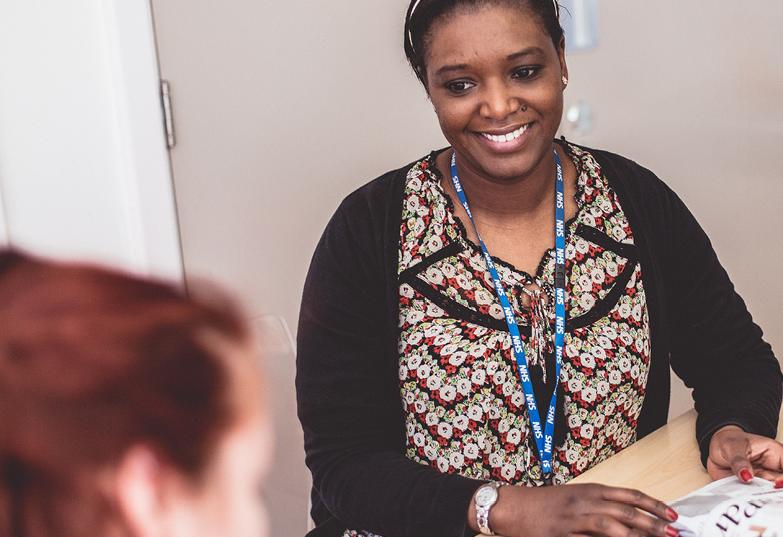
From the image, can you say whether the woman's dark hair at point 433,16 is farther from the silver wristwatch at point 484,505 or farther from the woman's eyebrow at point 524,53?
the silver wristwatch at point 484,505

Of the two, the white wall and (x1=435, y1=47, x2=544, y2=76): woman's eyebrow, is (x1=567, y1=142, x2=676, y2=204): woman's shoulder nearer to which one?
(x1=435, y1=47, x2=544, y2=76): woman's eyebrow

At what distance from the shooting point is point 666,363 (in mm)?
1680

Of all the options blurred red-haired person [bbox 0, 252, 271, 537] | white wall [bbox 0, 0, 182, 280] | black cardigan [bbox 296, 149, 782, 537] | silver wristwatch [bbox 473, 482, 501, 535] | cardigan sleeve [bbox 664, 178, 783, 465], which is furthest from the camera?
white wall [bbox 0, 0, 182, 280]

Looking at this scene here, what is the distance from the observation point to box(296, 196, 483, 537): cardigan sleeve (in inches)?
56.0

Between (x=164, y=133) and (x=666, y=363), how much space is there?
1.13 metres

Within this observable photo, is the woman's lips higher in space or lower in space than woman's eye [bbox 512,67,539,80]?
lower

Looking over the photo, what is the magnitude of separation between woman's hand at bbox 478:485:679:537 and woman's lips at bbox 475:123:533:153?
0.59 metres

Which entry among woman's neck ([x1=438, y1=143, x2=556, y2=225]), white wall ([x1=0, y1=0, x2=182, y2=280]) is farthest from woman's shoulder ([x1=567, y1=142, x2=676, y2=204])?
white wall ([x1=0, y1=0, x2=182, y2=280])

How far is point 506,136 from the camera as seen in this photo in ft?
5.16

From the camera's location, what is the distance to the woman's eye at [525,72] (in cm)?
154

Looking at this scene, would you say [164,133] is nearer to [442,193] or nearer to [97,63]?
[97,63]

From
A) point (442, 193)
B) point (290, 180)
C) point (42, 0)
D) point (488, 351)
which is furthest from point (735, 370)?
point (42, 0)

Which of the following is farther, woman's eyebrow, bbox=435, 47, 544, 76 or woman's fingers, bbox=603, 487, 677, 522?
woman's eyebrow, bbox=435, 47, 544, 76

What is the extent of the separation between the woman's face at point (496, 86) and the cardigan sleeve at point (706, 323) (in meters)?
0.32
